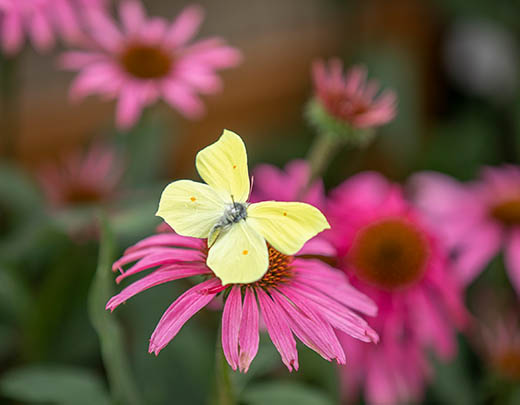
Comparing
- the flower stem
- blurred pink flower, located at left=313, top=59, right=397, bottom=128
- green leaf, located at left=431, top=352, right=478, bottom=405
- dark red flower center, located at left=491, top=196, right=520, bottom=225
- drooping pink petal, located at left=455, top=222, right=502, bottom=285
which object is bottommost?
green leaf, located at left=431, top=352, right=478, bottom=405

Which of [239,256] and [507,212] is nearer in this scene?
[239,256]

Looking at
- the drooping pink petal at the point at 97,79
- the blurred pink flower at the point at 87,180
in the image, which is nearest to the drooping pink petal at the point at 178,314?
the drooping pink petal at the point at 97,79

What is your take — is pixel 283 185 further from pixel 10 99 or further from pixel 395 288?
pixel 10 99

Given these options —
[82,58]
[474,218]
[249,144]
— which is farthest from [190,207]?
[249,144]

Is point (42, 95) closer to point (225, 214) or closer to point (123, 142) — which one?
point (123, 142)

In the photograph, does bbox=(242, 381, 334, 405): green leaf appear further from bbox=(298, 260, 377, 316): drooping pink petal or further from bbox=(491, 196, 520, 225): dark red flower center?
bbox=(491, 196, 520, 225): dark red flower center

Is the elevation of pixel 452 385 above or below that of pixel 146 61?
below

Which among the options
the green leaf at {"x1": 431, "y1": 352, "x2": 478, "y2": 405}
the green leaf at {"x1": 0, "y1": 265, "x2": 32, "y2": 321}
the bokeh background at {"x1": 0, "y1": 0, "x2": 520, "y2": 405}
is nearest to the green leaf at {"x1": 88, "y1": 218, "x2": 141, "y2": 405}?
the bokeh background at {"x1": 0, "y1": 0, "x2": 520, "y2": 405}
